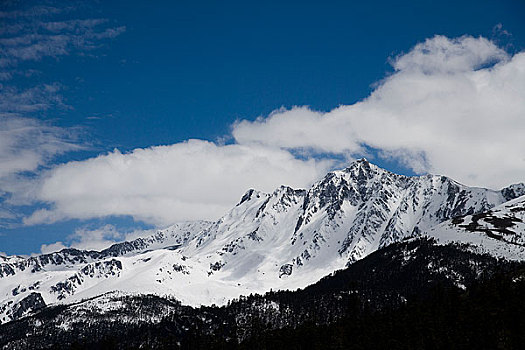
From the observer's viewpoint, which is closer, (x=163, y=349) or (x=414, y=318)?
(x=414, y=318)

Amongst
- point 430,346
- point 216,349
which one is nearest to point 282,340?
point 216,349

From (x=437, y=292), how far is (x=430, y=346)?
1731 inches

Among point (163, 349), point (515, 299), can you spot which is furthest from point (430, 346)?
point (163, 349)

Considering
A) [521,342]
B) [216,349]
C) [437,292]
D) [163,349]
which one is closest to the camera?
[521,342]

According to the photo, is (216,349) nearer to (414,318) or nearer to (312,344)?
(312,344)

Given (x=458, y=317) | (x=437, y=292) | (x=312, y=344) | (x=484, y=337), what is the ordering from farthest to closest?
1. (x=437, y=292)
2. (x=312, y=344)
3. (x=458, y=317)
4. (x=484, y=337)

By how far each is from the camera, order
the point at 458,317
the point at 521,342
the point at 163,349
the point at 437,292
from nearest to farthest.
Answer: the point at 521,342 → the point at 458,317 → the point at 437,292 → the point at 163,349

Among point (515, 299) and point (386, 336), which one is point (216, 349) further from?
point (515, 299)

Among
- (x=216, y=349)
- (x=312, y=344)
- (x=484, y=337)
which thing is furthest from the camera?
(x=216, y=349)

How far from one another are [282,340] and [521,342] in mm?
74483

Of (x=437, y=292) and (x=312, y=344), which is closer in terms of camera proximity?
(x=312, y=344)

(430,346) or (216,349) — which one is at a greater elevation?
(216,349)

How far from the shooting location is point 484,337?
112938 millimetres

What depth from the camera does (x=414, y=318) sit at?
133375 millimetres
